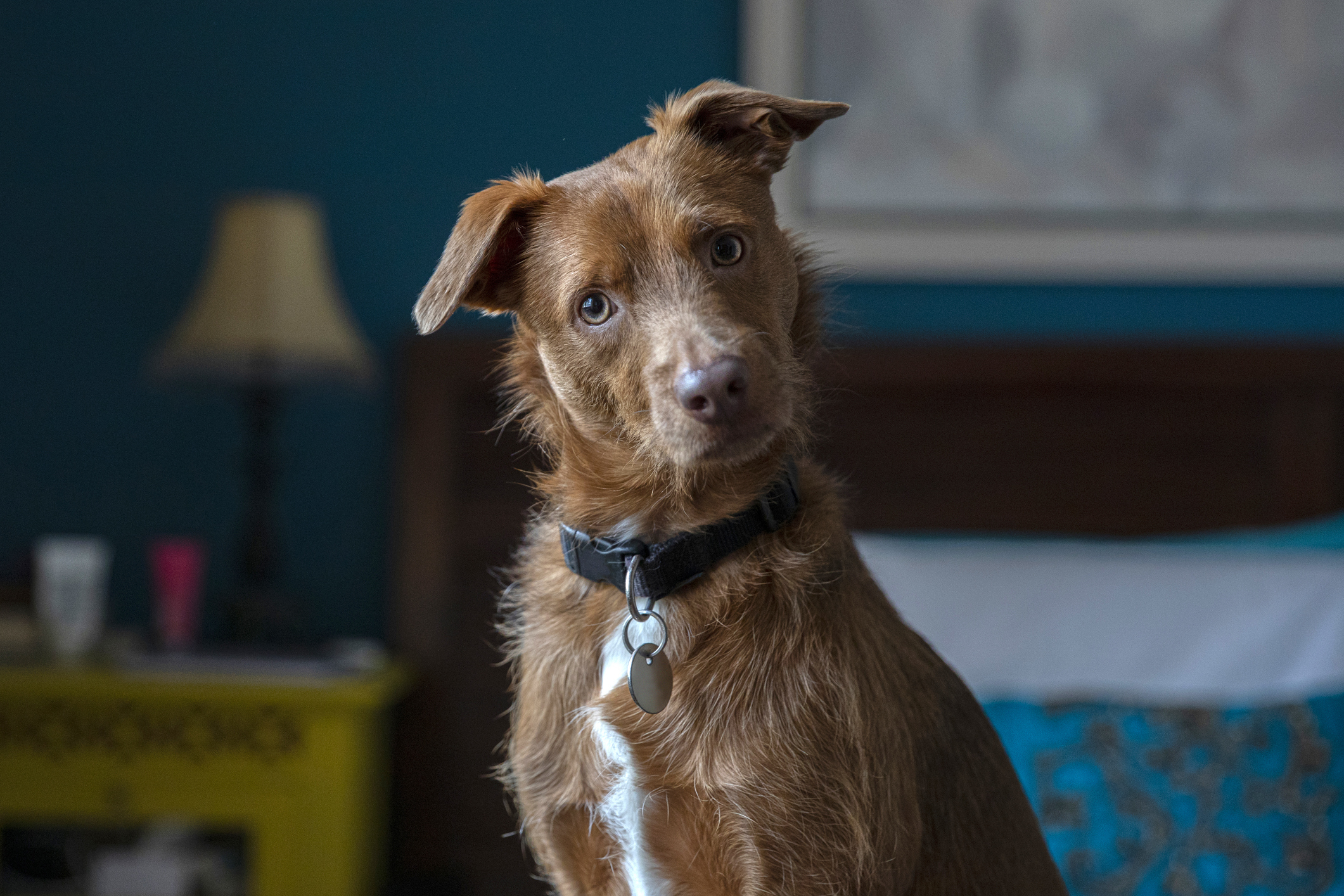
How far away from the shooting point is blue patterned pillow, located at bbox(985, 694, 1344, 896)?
154 centimetres

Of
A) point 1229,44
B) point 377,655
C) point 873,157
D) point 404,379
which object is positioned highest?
point 1229,44

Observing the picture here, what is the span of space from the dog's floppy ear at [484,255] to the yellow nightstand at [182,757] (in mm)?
1537

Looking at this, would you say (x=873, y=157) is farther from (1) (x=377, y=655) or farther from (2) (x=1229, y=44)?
(1) (x=377, y=655)

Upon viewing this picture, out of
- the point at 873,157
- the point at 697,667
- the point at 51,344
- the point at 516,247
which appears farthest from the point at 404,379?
the point at 697,667

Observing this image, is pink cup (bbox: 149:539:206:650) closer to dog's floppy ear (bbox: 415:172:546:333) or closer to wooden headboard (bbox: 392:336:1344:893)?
wooden headboard (bbox: 392:336:1344:893)

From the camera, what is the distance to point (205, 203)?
2828 millimetres

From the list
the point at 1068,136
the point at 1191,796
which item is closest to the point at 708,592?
the point at 1191,796

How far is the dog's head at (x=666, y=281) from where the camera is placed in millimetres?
788

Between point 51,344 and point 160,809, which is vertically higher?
point 51,344

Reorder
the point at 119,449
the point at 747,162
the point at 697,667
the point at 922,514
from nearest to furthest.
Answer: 1. the point at 697,667
2. the point at 747,162
3. the point at 922,514
4. the point at 119,449

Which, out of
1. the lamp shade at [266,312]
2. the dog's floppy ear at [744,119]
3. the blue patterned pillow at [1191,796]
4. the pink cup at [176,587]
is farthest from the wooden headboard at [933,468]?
the dog's floppy ear at [744,119]

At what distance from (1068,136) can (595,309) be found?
2.06 m

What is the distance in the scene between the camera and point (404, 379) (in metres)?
2.65

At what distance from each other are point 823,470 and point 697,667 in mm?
237
